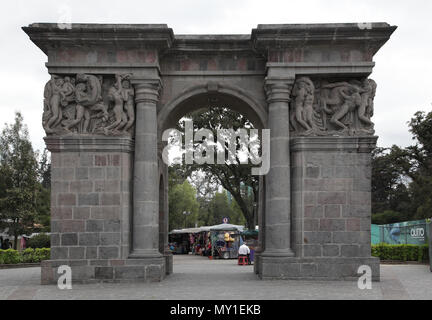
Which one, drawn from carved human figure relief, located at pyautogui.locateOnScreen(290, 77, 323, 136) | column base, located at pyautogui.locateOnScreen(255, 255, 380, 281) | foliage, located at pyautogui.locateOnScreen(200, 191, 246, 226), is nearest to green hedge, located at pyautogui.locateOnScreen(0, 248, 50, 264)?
column base, located at pyautogui.locateOnScreen(255, 255, 380, 281)

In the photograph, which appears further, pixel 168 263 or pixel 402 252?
pixel 402 252

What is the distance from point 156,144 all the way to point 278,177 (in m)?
3.54

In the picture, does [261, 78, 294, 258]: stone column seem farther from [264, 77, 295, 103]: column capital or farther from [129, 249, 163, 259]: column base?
[129, 249, 163, 259]: column base

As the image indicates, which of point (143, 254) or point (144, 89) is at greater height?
point (144, 89)

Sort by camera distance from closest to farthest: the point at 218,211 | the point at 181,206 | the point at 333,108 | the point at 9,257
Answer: the point at 333,108 < the point at 9,257 < the point at 181,206 < the point at 218,211

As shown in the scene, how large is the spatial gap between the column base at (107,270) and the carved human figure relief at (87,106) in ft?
11.6

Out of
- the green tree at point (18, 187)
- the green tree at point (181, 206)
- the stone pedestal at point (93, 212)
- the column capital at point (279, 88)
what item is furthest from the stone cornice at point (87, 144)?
the green tree at point (181, 206)

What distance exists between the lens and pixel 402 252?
26.5 m

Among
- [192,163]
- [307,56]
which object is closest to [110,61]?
[307,56]

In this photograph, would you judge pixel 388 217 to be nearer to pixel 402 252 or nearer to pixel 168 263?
pixel 402 252

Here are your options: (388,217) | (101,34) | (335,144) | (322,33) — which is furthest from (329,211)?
(388,217)

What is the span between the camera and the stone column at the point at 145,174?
15562mm

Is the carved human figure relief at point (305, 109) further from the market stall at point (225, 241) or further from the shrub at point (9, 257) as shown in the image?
the market stall at point (225, 241)

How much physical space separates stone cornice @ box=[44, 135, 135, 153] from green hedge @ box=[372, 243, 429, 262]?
1557 cm
